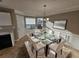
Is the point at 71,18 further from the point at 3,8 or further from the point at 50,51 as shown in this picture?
the point at 3,8

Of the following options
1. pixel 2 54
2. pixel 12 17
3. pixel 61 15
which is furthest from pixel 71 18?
pixel 2 54

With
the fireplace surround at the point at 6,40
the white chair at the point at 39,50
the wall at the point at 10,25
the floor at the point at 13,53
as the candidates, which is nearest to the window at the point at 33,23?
the wall at the point at 10,25

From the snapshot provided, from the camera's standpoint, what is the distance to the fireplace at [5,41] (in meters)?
3.37

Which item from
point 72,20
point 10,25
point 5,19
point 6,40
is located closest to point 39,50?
point 6,40

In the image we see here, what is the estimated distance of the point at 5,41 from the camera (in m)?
3.48

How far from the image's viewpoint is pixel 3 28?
3.45 meters

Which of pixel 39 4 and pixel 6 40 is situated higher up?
pixel 39 4

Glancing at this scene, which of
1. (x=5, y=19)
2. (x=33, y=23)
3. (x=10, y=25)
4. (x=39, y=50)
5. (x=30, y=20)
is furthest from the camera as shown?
(x=33, y=23)

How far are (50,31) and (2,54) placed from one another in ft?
12.4

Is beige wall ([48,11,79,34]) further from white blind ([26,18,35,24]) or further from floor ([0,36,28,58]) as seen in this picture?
floor ([0,36,28,58])

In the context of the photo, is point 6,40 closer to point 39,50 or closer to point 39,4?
point 39,50

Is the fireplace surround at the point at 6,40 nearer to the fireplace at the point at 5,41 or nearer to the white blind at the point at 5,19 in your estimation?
the fireplace at the point at 5,41

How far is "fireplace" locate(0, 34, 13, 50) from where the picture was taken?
3.37 metres

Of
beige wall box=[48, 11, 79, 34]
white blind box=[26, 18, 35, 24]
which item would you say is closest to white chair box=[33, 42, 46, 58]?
beige wall box=[48, 11, 79, 34]
